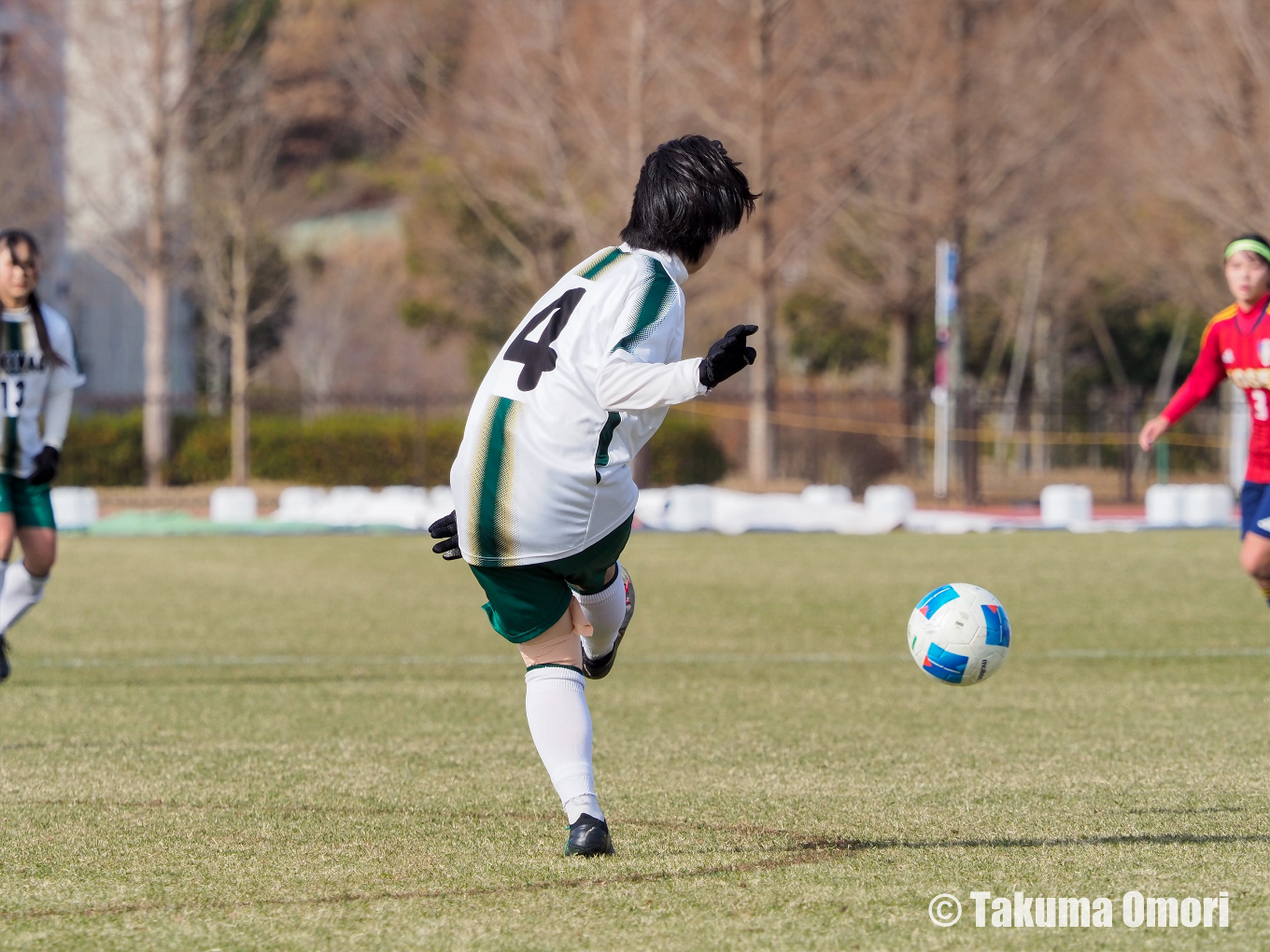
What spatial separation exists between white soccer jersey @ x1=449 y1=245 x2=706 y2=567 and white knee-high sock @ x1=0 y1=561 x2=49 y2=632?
4610mm

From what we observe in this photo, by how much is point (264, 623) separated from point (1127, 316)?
36.2 m

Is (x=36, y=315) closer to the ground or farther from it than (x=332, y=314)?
closer to the ground

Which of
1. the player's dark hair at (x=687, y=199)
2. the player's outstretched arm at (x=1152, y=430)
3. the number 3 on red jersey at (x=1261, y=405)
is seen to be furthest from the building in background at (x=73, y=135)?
the player's dark hair at (x=687, y=199)

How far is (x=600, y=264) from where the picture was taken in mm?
4383

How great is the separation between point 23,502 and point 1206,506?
17313 millimetres

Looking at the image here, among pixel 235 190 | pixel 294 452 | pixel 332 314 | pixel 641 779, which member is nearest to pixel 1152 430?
pixel 641 779

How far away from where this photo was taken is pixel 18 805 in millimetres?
5324

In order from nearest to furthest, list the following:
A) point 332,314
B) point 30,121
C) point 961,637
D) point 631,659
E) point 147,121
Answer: point 961,637
point 631,659
point 147,121
point 30,121
point 332,314

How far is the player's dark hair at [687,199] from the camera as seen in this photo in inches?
170

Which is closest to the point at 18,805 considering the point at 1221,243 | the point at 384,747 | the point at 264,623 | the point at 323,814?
the point at 323,814

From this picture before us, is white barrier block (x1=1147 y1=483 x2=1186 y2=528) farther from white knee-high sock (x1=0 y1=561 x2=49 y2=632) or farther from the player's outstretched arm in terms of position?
white knee-high sock (x1=0 y1=561 x2=49 y2=632)

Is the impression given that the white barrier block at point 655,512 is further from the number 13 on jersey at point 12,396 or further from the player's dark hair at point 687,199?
the player's dark hair at point 687,199

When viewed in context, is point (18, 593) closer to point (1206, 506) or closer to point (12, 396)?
point (12, 396)

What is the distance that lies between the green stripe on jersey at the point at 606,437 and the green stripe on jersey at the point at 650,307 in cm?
22
